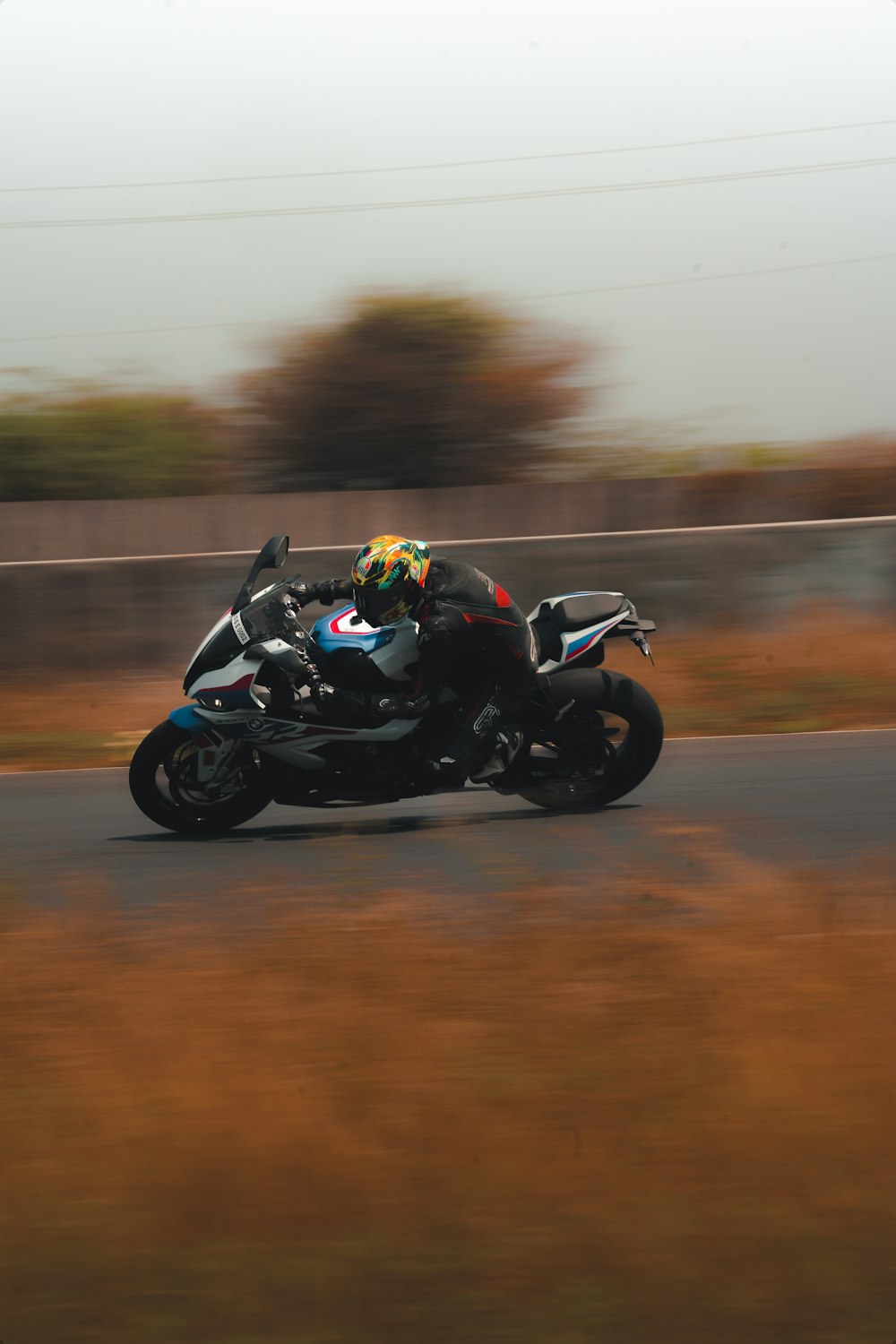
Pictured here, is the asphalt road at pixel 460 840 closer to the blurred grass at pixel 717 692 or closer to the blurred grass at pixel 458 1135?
the blurred grass at pixel 458 1135

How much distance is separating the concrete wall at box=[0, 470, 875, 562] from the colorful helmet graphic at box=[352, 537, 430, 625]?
12814 mm

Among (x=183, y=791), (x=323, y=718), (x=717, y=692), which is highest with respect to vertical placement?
(x=323, y=718)

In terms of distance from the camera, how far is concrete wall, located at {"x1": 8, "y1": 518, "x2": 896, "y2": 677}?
11.2 metres

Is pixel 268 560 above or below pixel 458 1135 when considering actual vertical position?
above

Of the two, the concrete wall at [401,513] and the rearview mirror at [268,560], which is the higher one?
the rearview mirror at [268,560]

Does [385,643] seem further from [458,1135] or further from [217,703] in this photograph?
[458,1135]

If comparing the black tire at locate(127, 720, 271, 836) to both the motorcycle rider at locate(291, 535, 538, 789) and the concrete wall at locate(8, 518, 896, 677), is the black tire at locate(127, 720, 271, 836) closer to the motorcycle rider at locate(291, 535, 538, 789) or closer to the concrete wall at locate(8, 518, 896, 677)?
the motorcycle rider at locate(291, 535, 538, 789)

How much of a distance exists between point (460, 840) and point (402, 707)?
0.69 metres

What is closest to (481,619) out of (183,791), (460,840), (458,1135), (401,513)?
(460,840)

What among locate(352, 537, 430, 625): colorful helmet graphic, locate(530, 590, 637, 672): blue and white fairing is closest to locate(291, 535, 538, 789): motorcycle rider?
locate(352, 537, 430, 625): colorful helmet graphic

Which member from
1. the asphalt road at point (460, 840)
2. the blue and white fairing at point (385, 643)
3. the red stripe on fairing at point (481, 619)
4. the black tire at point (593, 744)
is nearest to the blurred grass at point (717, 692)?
the asphalt road at point (460, 840)

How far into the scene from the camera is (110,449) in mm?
23156

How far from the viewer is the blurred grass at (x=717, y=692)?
1017 centimetres

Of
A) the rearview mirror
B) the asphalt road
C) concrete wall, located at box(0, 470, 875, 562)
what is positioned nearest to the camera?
the asphalt road
